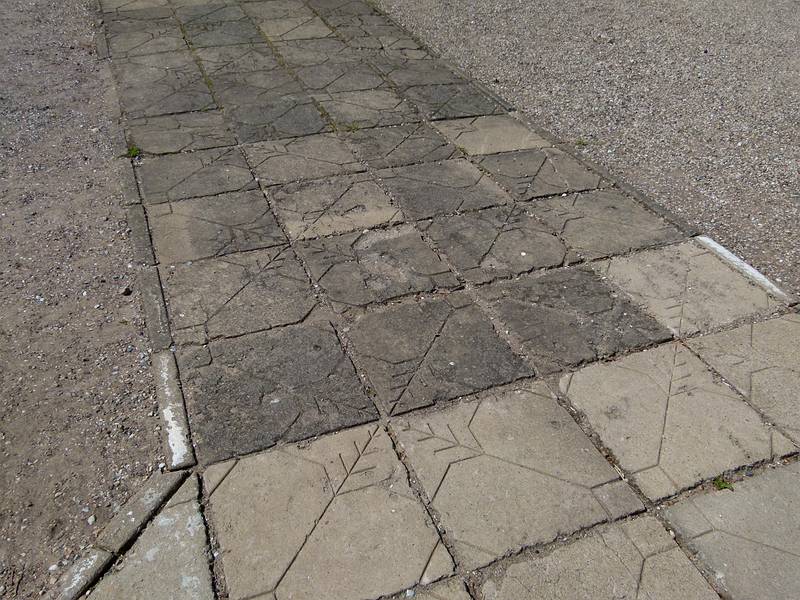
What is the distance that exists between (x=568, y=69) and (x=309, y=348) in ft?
15.8

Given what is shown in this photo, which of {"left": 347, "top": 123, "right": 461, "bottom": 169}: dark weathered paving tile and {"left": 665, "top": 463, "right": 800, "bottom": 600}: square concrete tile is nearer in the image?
{"left": 665, "top": 463, "right": 800, "bottom": 600}: square concrete tile

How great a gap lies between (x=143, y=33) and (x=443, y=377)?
6071 mm

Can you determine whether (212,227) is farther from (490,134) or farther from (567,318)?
(490,134)

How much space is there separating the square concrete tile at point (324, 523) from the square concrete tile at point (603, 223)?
2.05 metres

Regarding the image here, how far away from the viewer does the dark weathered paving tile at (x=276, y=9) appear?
27.1 ft

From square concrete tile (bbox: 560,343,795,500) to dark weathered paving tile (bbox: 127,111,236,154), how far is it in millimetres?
3503

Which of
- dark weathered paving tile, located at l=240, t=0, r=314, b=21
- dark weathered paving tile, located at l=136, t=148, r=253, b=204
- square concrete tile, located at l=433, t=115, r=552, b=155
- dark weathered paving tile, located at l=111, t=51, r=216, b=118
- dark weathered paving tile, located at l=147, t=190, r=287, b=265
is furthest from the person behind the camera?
dark weathered paving tile, located at l=240, t=0, r=314, b=21

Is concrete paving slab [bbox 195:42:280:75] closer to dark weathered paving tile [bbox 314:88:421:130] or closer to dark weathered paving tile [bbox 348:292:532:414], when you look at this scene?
dark weathered paving tile [bbox 314:88:421:130]

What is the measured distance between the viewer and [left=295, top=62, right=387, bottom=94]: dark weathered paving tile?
6.50m

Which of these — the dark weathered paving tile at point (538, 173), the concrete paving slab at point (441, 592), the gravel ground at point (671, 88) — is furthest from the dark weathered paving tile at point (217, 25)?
the concrete paving slab at point (441, 592)

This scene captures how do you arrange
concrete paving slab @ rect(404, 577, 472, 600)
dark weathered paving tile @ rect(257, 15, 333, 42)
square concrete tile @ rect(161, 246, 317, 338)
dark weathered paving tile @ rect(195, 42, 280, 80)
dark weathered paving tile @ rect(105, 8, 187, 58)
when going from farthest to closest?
dark weathered paving tile @ rect(257, 15, 333, 42), dark weathered paving tile @ rect(105, 8, 187, 58), dark weathered paving tile @ rect(195, 42, 280, 80), square concrete tile @ rect(161, 246, 317, 338), concrete paving slab @ rect(404, 577, 472, 600)

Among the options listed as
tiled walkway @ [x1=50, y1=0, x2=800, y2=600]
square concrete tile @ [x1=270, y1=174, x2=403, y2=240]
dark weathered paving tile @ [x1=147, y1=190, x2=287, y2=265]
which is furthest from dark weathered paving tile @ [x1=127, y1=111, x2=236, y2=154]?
square concrete tile @ [x1=270, y1=174, x2=403, y2=240]

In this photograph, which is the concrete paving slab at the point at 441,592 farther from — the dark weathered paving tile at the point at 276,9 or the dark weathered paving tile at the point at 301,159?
the dark weathered paving tile at the point at 276,9

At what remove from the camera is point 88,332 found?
3.70 m
